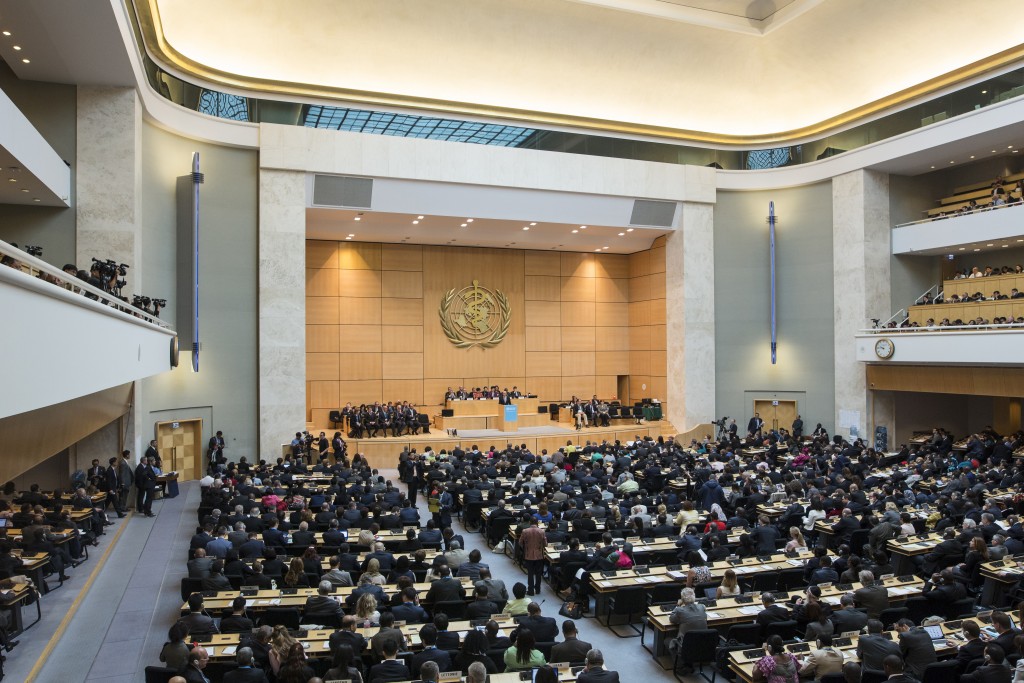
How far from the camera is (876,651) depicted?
6711mm

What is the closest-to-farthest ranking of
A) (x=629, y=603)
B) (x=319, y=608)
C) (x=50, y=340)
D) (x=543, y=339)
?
(x=50, y=340), (x=319, y=608), (x=629, y=603), (x=543, y=339)

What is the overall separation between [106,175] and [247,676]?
13.8 meters

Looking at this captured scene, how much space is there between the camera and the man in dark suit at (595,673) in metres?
6.12

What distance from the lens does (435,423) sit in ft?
89.8

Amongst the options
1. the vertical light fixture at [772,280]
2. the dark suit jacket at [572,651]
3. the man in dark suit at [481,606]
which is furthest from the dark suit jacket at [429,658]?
the vertical light fixture at [772,280]

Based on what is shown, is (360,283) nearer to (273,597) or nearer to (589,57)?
(589,57)

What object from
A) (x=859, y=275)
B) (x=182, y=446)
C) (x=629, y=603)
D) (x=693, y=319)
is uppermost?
(x=859, y=275)

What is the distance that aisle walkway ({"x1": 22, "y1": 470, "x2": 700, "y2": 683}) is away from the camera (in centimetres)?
823

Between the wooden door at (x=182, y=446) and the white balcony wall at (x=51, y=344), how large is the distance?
410 inches

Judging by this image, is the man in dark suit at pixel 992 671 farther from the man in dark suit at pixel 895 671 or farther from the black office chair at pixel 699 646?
the black office chair at pixel 699 646

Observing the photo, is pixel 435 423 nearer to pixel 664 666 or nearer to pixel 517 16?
pixel 517 16

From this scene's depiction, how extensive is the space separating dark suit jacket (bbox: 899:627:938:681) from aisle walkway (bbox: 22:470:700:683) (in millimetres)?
2418

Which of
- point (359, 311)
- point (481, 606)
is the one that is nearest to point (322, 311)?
point (359, 311)

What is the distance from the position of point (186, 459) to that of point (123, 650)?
39.7 feet
